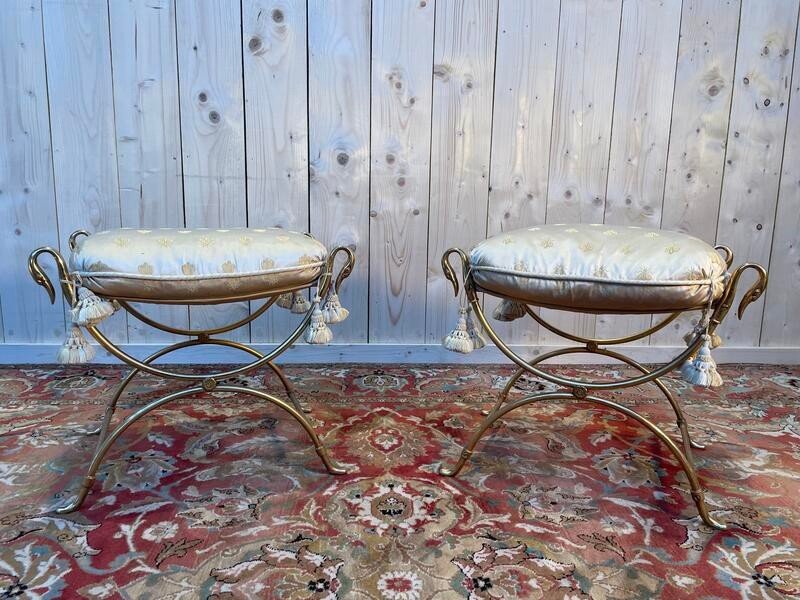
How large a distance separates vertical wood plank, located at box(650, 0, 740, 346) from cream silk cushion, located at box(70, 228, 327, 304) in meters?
1.25

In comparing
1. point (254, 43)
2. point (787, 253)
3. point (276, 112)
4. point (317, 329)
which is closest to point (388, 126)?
point (276, 112)

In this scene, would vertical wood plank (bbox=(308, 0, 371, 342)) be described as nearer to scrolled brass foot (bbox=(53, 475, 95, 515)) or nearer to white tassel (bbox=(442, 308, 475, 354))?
white tassel (bbox=(442, 308, 475, 354))

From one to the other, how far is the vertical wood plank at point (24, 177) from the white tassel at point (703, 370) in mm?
1657

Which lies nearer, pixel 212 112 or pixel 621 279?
pixel 621 279

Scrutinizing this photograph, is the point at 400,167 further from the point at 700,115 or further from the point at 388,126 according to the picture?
the point at 700,115

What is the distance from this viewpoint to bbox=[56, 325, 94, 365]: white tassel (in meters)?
0.92

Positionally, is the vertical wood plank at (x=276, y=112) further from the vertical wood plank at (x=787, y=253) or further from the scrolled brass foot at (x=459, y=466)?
the vertical wood plank at (x=787, y=253)

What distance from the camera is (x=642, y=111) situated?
1659 millimetres

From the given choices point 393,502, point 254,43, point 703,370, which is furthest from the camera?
point 254,43

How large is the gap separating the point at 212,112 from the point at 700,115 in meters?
1.42

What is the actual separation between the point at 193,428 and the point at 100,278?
50cm

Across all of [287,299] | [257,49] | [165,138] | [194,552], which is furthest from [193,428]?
[257,49]

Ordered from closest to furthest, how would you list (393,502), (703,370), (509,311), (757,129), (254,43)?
(703,370) < (393,502) < (509,311) < (254,43) < (757,129)

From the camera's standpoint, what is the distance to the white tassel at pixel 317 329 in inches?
40.6
